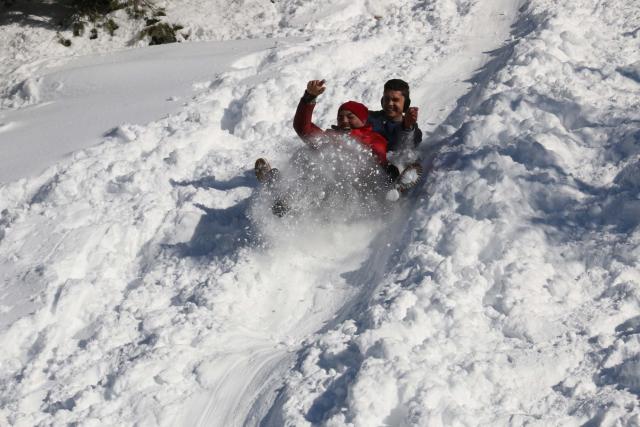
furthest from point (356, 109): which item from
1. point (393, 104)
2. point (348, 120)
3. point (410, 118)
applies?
point (410, 118)

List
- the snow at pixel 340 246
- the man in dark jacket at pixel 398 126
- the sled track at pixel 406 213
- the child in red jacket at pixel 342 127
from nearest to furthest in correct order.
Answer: the snow at pixel 340 246
the sled track at pixel 406 213
the child in red jacket at pixel 342 127
the man in dark jacket at pixel 398 126

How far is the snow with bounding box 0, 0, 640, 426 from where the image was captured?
4.31m

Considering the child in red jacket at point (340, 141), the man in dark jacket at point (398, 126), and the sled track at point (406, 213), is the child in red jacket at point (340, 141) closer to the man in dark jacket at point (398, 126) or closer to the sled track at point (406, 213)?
the man in dark jacket at point (398, 126)

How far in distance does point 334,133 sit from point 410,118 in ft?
1.90

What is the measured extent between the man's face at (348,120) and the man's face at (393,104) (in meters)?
0.31

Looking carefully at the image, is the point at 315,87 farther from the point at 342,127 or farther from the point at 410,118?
the point at 410,118

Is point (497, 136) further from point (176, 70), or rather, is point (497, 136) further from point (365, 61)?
point (176, 70)

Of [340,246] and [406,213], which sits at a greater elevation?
[406,213]

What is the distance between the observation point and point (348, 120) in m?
6.30

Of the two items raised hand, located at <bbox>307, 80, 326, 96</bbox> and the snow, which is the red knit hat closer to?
raised hand, located at <bbox>307, 80, 326, 96</bbox>

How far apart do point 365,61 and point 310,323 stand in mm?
3739

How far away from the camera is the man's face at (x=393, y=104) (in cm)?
644

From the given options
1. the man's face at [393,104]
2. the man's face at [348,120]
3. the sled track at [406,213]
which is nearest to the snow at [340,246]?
the sled track at [406,213]

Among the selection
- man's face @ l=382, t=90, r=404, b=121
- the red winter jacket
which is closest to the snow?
the red winter jacket
